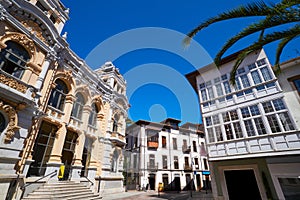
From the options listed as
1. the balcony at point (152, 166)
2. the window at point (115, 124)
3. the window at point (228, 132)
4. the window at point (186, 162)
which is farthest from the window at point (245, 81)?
the window at point (186, 162)

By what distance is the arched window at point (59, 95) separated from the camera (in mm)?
A: 11859

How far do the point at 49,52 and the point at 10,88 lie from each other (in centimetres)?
440

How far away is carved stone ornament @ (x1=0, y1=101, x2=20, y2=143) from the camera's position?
777 cm

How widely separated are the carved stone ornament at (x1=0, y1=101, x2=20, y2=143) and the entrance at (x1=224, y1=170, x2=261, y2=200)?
14.7m

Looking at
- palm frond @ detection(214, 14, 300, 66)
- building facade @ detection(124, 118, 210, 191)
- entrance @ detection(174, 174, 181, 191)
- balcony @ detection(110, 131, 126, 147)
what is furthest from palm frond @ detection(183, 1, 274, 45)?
entrance @ detection(174, 174, 181, 191)

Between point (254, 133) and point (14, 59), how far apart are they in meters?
17.1

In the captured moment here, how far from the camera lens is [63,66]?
1281 centimetres

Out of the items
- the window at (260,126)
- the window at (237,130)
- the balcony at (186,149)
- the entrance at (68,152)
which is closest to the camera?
the window at (260,126)

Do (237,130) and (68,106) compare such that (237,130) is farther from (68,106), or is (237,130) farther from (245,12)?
(68,106)

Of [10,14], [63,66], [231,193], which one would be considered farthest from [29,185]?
[231,193]

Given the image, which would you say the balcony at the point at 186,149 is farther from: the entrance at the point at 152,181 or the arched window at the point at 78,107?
the arched window at the point at 78,107

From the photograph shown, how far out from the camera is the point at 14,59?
30.0 ft

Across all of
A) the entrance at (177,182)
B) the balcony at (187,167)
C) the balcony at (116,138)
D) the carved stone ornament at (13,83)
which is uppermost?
the carved stone ornament at (13,83)

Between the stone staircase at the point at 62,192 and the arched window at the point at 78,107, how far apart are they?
5.80 meters
